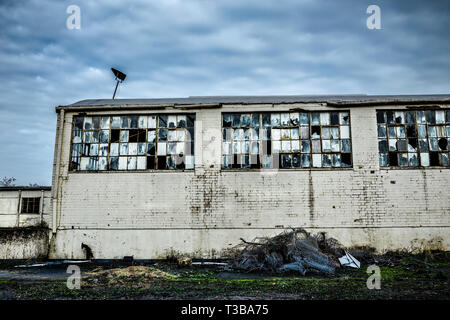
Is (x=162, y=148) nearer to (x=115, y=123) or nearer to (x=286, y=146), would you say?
(x=115, y=123)

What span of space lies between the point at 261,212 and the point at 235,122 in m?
3.28

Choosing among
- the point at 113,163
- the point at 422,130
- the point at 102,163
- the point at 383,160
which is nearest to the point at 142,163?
the point at 113,163

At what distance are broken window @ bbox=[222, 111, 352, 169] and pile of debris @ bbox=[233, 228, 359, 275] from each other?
2718 millimetres

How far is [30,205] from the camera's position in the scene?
12562 millimetres

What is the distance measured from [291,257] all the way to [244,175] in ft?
10.8

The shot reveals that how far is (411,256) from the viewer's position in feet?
32.4

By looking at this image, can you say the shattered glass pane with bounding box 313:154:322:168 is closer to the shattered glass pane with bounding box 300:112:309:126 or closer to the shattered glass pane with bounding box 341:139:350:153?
the shattered glass pane with bounding box 341:139:350:153

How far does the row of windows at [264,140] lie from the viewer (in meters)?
11.0

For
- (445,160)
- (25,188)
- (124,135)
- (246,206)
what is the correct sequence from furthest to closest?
(25,188)
(124,135)
(445,160)
(246,206)

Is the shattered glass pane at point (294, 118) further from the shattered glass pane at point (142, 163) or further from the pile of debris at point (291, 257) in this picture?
the shattered glass pane at point (142, 163)

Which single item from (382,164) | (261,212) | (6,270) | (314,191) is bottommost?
(6,270)
